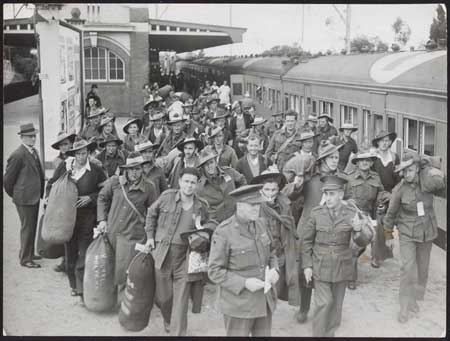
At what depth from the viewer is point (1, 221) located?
5914 millimetres

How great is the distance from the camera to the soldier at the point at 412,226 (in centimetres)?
615

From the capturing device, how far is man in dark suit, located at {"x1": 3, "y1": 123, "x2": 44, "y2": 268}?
7.33 meters

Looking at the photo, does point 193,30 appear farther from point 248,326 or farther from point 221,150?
point 248,326

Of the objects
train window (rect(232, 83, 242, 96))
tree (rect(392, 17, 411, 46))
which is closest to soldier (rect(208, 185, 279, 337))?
tree (rect(392, 17, 411, 46))

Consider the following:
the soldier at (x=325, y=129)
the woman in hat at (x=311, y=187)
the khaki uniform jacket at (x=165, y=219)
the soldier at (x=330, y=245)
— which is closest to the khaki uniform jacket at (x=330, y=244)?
the soldier at (x=330, y=245)

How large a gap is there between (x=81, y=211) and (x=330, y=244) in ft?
8.91

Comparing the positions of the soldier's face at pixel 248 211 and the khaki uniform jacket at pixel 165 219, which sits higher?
the soldier's face at pixel 248 211

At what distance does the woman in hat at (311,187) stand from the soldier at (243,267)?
1437 mm

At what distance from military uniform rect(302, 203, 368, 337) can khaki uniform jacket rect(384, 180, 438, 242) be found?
104 cm

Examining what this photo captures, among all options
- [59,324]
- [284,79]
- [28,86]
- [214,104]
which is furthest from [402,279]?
[284,79]

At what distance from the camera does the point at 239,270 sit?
4.61 m

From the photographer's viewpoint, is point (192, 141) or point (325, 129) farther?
point (325, 129)

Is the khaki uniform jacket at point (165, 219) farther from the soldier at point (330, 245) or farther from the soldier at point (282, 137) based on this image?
the soldier at point (282, 137)

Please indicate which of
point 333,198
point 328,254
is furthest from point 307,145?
point 328,254
